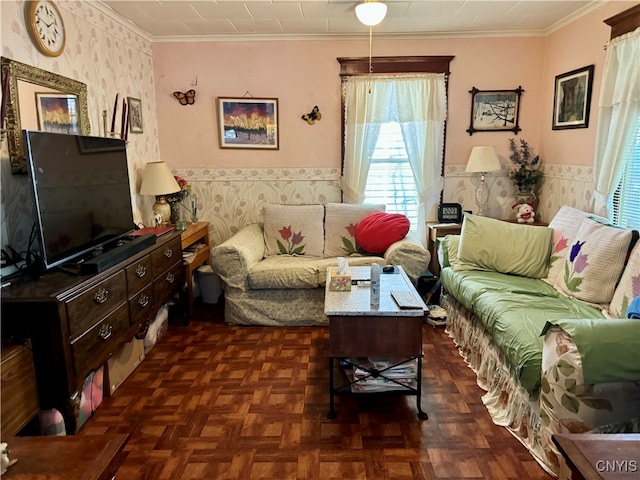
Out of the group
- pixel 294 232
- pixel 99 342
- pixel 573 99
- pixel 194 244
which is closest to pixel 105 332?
pixel 99 342

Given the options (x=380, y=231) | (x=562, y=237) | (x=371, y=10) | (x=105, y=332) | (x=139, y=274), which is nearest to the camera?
(x=105, y=332)

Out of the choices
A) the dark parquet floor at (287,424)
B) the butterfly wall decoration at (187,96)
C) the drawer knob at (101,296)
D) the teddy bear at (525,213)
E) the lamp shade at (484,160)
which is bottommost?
the dark parquet floor at (287,424)

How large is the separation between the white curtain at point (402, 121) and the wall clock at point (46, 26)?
7.53 feet

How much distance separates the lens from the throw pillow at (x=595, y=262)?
2449 mm

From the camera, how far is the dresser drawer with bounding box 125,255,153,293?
2562mm

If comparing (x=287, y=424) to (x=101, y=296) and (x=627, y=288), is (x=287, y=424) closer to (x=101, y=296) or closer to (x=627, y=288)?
(x=101, y=296)

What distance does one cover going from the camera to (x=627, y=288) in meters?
2.31

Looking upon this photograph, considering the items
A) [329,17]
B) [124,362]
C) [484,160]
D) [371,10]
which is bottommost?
[124,362]

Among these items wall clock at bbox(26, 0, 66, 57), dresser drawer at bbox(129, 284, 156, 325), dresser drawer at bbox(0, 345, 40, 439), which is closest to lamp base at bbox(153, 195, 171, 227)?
dresser drawer at bbox(129, 284, 156, 325)

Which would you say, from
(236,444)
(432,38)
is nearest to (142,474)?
(236,444)

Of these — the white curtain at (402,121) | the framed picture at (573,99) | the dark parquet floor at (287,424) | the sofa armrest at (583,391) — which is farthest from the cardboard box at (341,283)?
the framed picture at (573,99)

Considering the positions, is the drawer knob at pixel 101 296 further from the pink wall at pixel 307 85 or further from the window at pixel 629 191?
the window at pixel 629 191

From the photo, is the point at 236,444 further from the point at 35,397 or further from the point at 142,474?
the point at 35,397

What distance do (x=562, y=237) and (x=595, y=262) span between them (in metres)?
0.46
